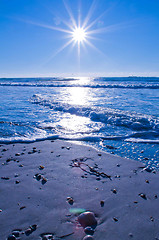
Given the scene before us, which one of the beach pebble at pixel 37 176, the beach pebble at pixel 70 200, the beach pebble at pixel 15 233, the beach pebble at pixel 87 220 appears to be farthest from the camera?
the beach pebble at pixel 37 176

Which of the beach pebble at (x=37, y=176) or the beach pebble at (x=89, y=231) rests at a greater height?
the beach pebble at (x=37, y=176)

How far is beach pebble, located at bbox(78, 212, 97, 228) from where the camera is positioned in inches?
73.8

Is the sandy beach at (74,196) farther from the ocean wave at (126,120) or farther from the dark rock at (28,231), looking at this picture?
the ocean wave at (126,120)

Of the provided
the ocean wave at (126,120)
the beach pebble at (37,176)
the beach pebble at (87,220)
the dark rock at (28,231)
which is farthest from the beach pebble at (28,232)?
the ocean wave at (126,120)

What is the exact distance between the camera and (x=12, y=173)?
2945 millimetres

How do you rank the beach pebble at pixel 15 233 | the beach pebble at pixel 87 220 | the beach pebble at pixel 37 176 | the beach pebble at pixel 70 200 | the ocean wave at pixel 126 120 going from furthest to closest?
the ocean wave at pixel 126 120, the beach pebble at pixel 37 176, the beach pebble at pixel 70 200, the beach pebble at pixel 87 220, the beach pebble at pixel 15 233

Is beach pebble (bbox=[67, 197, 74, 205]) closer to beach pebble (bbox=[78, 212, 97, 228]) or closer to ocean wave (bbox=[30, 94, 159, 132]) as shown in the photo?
beach pebble (bbox=[78, 212, 97, 228])

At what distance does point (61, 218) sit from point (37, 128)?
13.7 ft

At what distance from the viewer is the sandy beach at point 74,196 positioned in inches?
71.1

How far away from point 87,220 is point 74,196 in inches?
19.0

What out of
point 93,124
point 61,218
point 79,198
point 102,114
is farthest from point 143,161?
point 102,114

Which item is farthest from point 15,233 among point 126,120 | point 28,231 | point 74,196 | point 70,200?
point 126,120

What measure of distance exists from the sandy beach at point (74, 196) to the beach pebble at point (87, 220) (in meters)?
0.04

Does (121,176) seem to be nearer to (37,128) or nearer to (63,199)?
(63,199)
